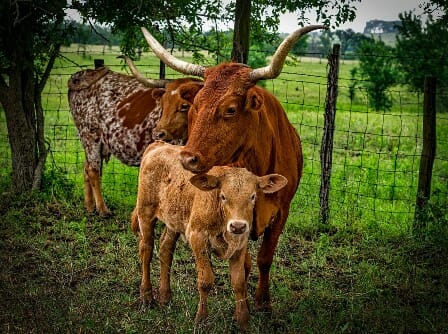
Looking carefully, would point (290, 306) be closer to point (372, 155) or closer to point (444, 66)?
point (372, 155)

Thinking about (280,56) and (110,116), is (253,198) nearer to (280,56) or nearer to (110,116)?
(280,56)

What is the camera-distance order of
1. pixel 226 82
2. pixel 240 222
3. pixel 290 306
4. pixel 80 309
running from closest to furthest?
pixel 240 222 < pixel 226 82 < pixel 80 309 < pixel 290 306

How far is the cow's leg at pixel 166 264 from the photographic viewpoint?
541cm

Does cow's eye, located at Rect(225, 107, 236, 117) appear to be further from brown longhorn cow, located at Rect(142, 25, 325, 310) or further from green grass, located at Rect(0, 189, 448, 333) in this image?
green grass, located at Rect(0, 189, 448, 333)

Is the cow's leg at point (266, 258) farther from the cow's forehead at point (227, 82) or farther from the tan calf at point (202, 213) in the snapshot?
the cow's forehead at point (227, 82)

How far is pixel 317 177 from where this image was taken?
1011 cm

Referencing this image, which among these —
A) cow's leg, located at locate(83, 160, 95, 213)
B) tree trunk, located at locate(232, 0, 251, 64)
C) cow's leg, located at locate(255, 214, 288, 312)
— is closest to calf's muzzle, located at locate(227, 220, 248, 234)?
cow's leg, located at locate(255, 214, 288, 312)

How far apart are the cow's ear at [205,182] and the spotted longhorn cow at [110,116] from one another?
3432 mm

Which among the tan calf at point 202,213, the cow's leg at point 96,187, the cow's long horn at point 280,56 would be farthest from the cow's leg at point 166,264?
the cow's leg at point 96,187

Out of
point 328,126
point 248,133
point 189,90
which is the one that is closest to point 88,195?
point 189,90

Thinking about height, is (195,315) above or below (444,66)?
below

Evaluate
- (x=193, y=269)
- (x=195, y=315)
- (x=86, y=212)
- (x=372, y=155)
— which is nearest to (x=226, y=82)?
(x=195, y=315)

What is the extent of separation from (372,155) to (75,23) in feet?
20.6

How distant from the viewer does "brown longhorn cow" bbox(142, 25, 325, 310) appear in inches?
178
